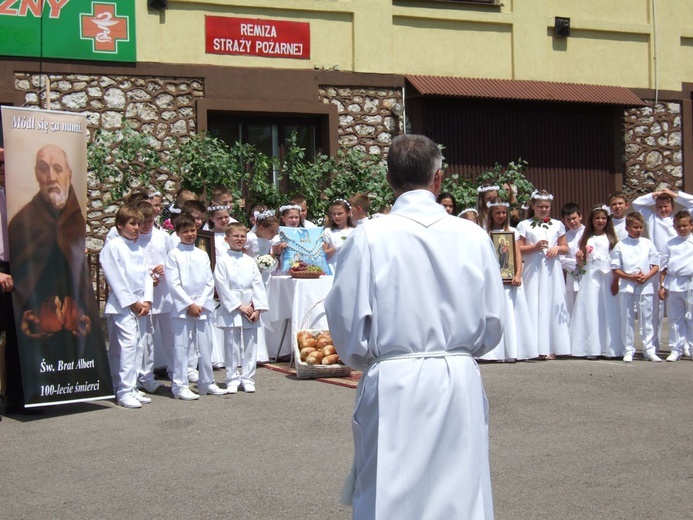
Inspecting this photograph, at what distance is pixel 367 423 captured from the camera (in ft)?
13.8

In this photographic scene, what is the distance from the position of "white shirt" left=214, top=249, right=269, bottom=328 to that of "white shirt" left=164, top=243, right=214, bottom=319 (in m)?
0.20

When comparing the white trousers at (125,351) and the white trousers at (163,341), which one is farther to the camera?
the white trousers at (163,341)

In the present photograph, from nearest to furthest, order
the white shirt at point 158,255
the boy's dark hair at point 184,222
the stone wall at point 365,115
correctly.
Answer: the boy's dark hair at point 184,222
the white shirt at point 158,255
the stone wall at point 365,115

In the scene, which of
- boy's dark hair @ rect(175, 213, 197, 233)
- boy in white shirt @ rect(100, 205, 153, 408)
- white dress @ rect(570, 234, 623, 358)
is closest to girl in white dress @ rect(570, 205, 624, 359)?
white dress @ rect(570, 234, 623, 358)

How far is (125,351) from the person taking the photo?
9125 millimetres

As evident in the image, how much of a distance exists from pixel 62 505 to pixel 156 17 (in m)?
10.3

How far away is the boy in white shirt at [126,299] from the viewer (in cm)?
912

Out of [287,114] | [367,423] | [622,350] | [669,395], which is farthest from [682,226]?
[367,423]

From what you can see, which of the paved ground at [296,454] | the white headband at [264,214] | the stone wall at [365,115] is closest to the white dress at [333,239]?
the white headband at [264,214]

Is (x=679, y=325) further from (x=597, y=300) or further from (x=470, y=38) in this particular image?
(x=470, y=38)

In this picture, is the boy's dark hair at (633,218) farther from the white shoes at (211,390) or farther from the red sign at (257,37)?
the red sign at (257,37)

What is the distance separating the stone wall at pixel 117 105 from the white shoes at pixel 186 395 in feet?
18.0

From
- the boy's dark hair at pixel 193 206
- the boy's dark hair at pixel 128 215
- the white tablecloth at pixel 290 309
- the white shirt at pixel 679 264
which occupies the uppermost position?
the boy's dark hair at pixel 193 206

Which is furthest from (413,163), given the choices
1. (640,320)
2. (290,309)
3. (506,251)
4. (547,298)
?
(640,320)
